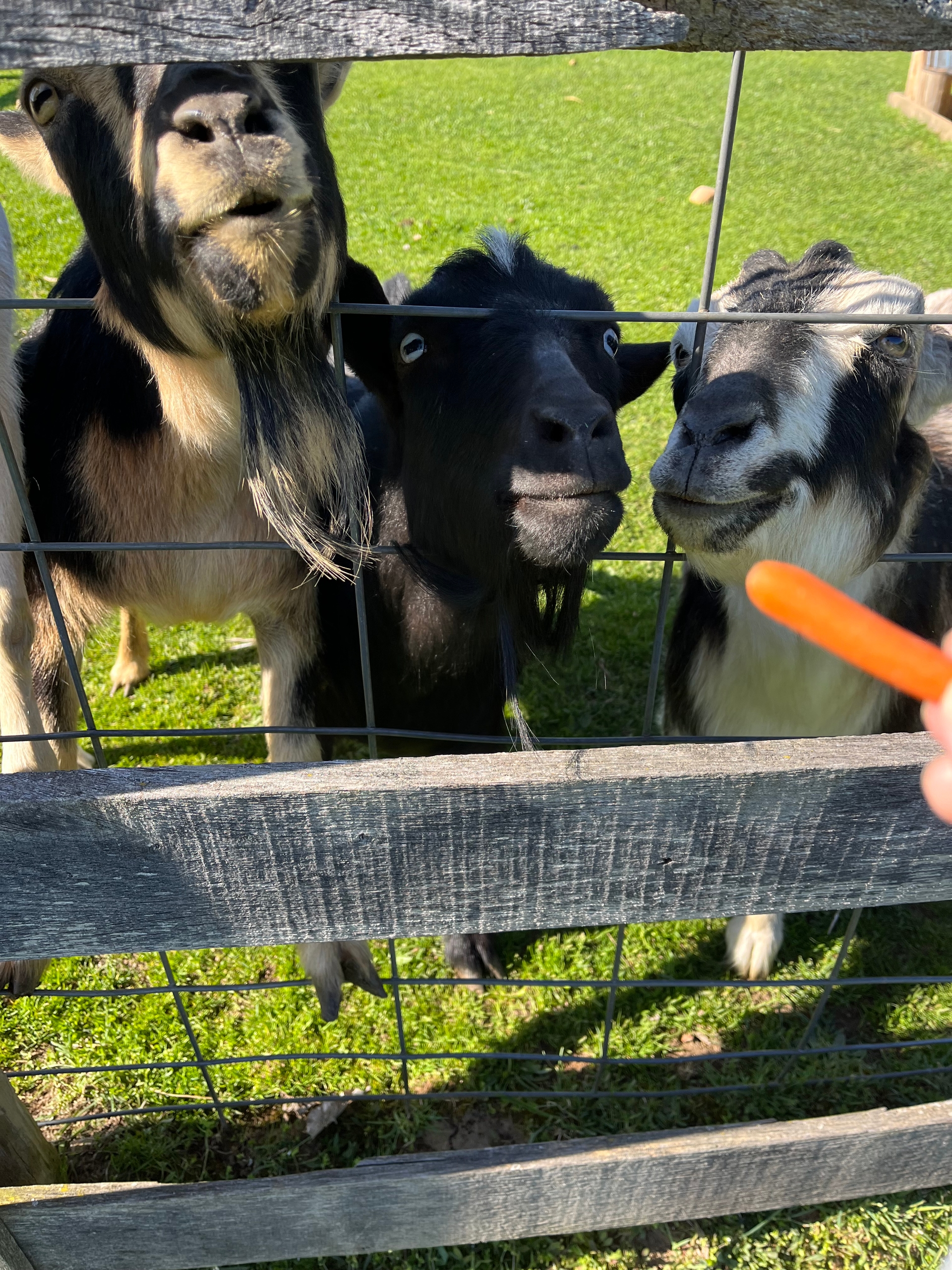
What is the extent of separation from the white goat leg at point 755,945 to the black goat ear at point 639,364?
1.71 m

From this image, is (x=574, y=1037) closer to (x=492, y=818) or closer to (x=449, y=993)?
(x=449, y=993)

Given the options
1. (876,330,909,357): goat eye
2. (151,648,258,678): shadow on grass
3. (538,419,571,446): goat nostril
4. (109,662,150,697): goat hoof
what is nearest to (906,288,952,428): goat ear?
(876,330,909,357): goat eye

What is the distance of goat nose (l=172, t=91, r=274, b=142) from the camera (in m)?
1.51

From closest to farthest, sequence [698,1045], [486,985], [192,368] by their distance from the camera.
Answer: [192,368] → [698,1045] → [486,985]

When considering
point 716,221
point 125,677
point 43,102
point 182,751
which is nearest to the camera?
point 716,221

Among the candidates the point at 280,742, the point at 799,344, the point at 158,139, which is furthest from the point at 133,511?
the point at 799,344

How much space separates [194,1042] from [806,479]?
1964 millimetres

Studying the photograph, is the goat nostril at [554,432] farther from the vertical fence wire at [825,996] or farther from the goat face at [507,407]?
the vertical fence wire at [825,996]

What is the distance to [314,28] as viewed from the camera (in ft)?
3.77

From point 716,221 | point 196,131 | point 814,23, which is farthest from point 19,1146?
point 814,23

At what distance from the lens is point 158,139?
5.24 ft

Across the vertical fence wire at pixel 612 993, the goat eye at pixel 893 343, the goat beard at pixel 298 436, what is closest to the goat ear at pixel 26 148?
the goat beard at pixel 298 436

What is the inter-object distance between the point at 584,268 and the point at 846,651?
7865mm

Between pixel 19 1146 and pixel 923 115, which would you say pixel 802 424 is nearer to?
pixel 19 1146
